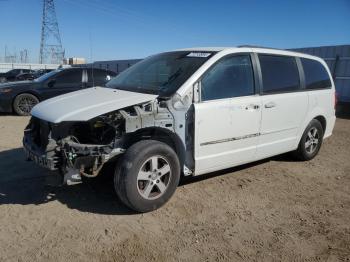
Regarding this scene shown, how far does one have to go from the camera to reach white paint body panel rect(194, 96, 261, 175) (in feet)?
13.4

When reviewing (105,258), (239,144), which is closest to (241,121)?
(239,144)

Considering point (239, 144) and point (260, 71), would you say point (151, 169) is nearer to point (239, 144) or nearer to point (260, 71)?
point (239, 144)

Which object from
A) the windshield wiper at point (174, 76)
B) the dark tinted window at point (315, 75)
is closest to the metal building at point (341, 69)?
the dark tinted window at point (315, 75)

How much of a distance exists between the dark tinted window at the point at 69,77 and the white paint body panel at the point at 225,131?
24.4 feet

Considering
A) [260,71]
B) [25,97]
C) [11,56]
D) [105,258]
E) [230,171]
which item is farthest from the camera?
[11,56]

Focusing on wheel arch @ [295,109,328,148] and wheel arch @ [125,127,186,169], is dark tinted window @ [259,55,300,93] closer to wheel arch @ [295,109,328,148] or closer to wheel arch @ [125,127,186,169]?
wheel arch @ [295,109,328,148]

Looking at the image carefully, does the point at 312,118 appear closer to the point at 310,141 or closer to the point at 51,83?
the point at 310,141

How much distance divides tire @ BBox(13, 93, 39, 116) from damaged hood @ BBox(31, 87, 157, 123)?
656cm

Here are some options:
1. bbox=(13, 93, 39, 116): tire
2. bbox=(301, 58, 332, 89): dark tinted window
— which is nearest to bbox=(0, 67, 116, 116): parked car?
bbox=(13, 93, 39, 116): tire

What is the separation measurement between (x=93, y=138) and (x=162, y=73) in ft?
4.16

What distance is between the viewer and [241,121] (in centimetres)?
445

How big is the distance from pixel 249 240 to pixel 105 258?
1362 mm

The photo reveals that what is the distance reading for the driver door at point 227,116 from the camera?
4.11m

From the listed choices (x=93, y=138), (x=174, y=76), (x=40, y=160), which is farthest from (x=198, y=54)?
(x=40, y=160)
